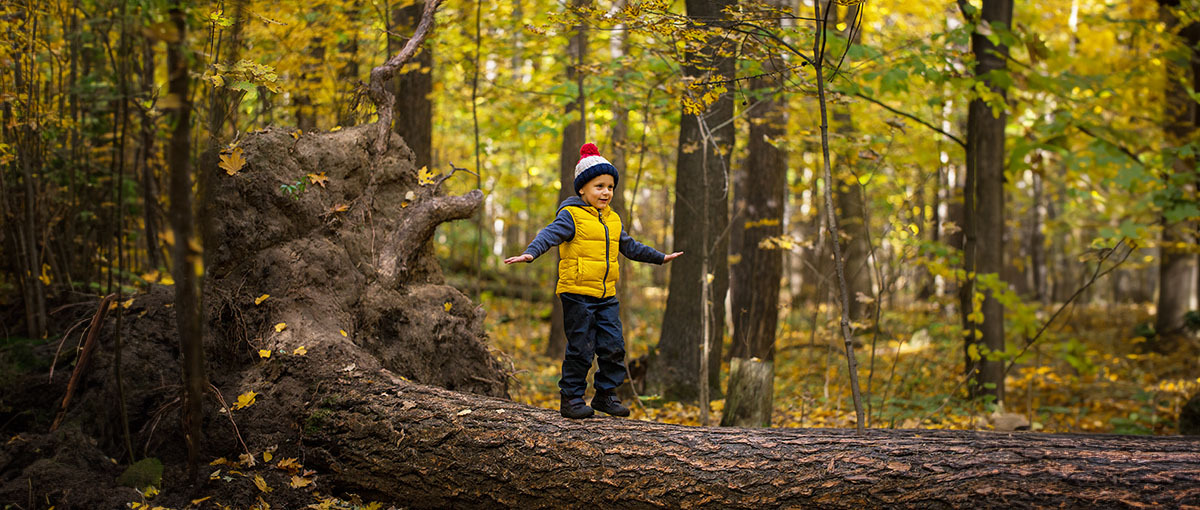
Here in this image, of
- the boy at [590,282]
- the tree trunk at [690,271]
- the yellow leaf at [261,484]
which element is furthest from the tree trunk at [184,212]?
the tree trunk at [690,271]

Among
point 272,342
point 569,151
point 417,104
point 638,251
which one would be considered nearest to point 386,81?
point 272,342

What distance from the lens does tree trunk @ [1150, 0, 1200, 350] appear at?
937 cm

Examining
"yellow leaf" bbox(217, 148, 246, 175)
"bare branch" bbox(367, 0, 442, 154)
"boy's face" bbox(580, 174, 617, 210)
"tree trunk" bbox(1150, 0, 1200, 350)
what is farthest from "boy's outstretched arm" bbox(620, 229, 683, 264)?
"tree trunk" bbox(1150, 0, 1200, 350)

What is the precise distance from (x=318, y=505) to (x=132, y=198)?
5771 millimetres

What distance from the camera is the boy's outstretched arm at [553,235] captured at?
3.77m

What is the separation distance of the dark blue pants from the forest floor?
1288 mm

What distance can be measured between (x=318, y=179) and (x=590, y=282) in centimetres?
229

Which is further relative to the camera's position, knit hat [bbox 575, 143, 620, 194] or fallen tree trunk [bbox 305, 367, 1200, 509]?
knit hat [bbox 575, 143, 620, 194]

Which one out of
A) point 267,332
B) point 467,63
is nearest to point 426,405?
point 267,332

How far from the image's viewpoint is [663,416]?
23.5 ft

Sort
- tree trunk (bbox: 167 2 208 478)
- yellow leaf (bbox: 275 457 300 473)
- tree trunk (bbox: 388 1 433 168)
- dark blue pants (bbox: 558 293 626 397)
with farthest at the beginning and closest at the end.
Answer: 1. tree trunk (bbox: 388 1 433 168)
2. dark blue pants (bbox: 558 293 626 397)
3. yellow leaf (bbox: 275 457 300 473)
4. tree trunk (bbox: 167 2 208 478)

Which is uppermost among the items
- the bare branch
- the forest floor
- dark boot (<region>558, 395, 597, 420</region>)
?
the bare branch

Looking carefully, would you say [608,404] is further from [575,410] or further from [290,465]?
[290,465]

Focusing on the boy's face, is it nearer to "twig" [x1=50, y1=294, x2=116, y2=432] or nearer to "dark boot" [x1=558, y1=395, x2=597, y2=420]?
"dark boot" [x1=558, y1=395, x2=597, y2=420]
